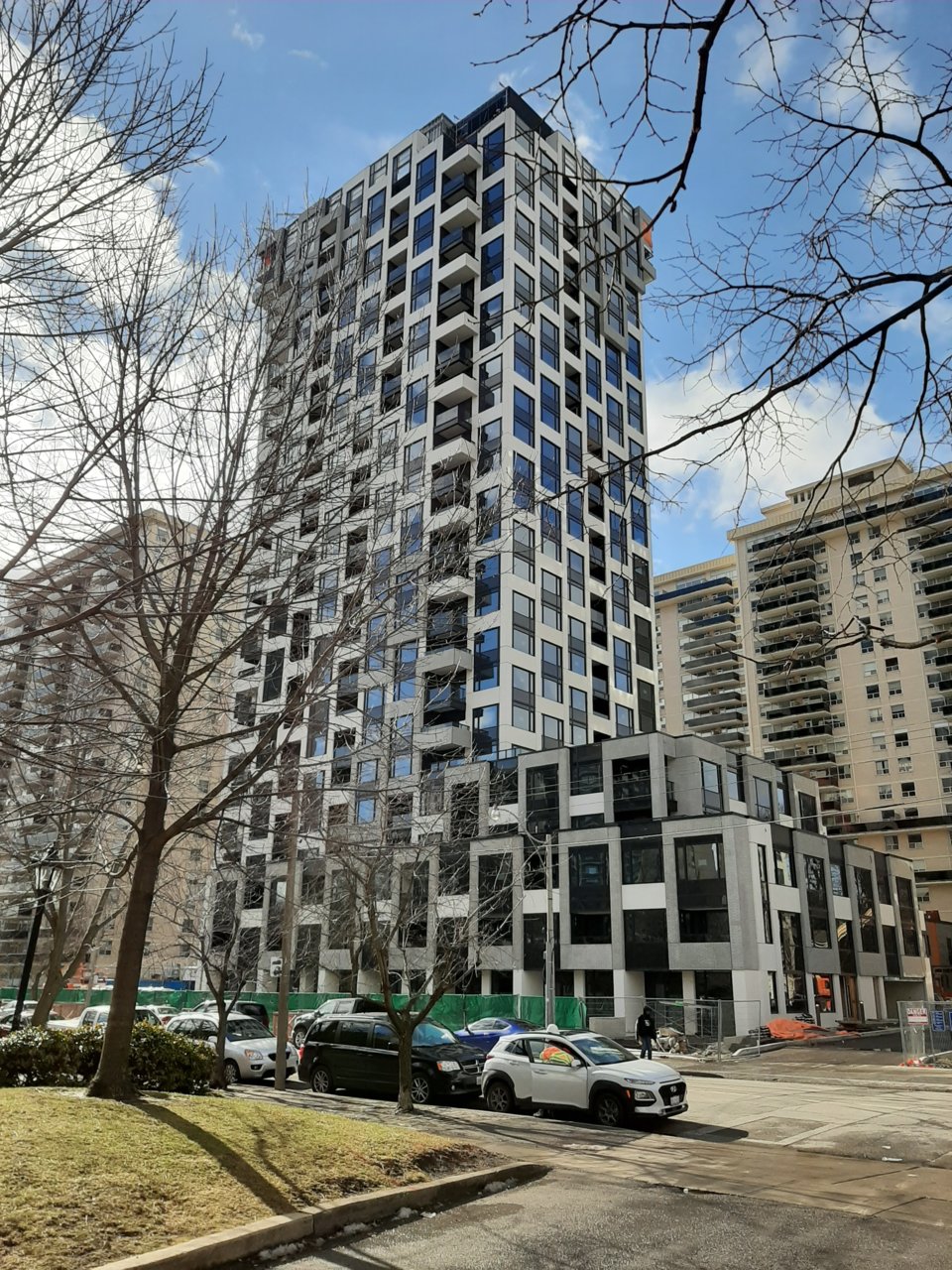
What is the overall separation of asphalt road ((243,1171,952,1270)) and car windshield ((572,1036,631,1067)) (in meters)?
7.07

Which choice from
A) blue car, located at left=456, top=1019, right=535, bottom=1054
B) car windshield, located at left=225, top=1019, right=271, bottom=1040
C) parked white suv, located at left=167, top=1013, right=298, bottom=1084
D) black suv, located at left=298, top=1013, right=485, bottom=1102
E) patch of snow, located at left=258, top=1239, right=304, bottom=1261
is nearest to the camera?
patch of snow, located at left=258, top=1239, right=304, bottom=1261

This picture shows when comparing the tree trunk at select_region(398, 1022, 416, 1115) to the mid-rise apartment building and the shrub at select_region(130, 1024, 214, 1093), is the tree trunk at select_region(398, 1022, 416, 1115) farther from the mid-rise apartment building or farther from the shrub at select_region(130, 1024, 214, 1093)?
the mid-rise apartment building

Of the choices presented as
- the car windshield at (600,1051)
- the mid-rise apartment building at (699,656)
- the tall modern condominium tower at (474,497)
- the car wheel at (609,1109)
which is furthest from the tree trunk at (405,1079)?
the mid-rise apartment building at (699,656)

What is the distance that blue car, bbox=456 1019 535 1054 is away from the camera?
2670 centimetres

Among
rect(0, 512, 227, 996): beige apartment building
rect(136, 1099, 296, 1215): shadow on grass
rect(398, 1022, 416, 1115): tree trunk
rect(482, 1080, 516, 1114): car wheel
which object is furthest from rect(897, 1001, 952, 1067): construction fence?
rect(136, 1099, 296, 1215): shadow on grass

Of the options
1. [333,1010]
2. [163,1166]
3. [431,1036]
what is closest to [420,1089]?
[431,1036]

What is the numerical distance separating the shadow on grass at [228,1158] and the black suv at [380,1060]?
8.89 meters

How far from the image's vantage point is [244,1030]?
23625 millimetres

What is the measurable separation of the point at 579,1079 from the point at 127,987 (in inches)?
327

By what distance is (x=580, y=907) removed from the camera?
47.2 meters

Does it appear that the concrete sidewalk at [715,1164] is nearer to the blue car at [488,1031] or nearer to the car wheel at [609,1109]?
the car wheel at [609,1109]

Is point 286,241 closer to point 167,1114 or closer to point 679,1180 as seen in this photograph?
point 167,1114

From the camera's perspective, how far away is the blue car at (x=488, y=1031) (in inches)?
1051

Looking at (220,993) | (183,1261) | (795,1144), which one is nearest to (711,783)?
(220,993)
